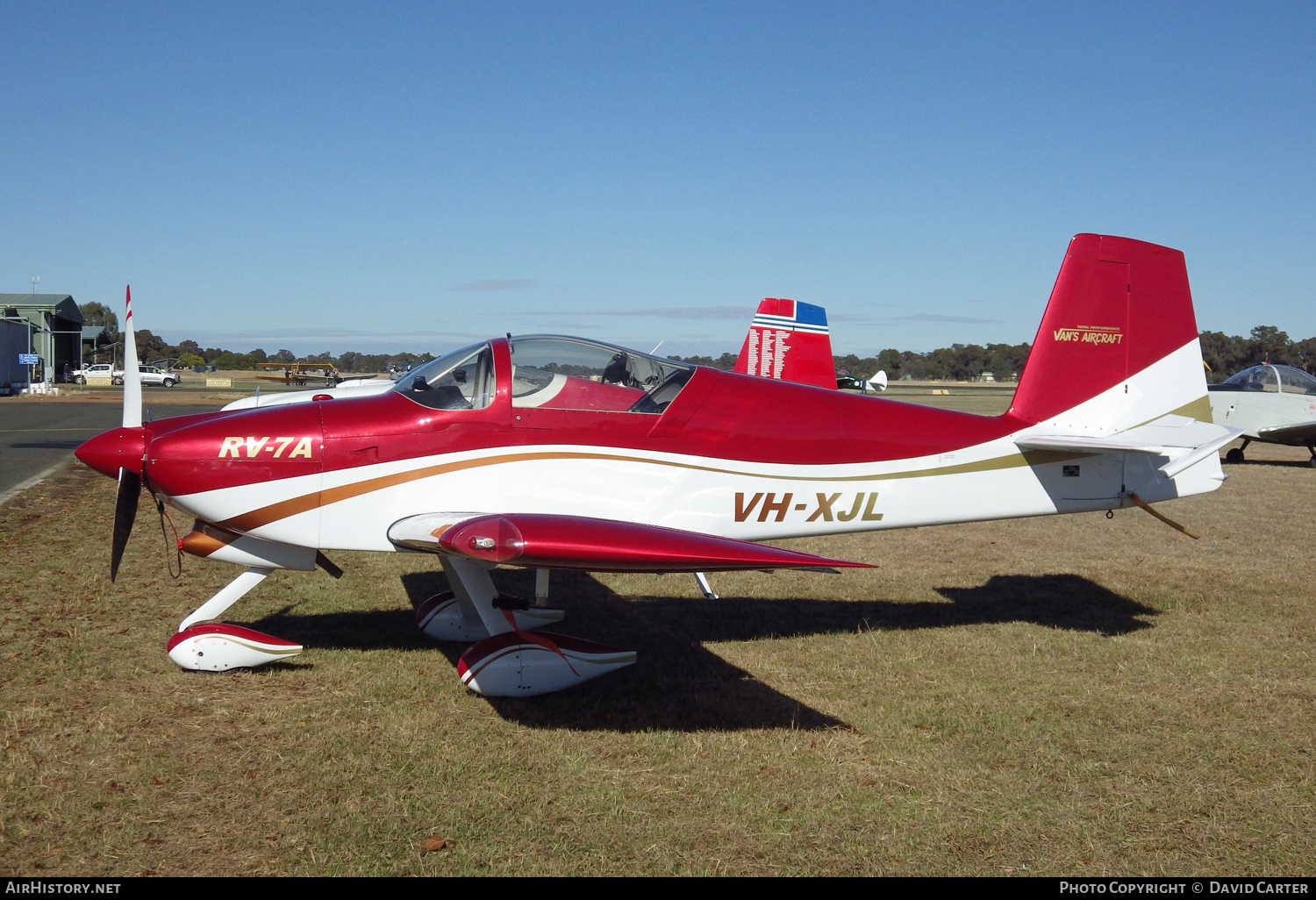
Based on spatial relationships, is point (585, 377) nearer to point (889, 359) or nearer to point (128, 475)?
point (128, 475)

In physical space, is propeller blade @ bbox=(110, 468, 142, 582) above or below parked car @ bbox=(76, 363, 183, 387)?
above

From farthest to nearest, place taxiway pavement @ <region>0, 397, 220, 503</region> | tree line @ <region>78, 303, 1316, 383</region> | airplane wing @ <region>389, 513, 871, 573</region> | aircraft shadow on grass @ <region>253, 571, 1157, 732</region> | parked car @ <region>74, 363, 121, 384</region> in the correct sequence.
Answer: tree line @ <region>78, 303, 1316, 383</region> → parked car @ <region>74, 363, 121, 384</region> → taxiway pavement @ <region>0, 397, 220, 503</region> → aircraft shadow on grass @ <region>253, 571, 1157, 732</region> → airplane wing @ <region>389, 513, 871, 573</region>

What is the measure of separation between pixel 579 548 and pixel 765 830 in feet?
5.12

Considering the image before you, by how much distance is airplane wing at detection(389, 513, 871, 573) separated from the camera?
4.43 m

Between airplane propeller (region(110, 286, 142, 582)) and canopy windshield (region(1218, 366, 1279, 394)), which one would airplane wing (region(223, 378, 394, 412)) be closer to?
airplane propeller (region(110, 286, 142, 582))

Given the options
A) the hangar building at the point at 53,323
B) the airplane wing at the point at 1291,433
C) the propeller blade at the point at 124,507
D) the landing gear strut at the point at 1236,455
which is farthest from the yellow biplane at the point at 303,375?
the propeller blade at the point at 124,507

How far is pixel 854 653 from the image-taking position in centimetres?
623

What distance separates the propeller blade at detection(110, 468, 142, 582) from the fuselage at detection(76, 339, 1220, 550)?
0.17m

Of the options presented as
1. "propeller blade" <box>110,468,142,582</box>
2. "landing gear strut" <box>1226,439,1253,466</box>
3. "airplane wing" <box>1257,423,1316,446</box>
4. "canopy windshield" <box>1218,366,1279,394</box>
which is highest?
"canopy windshield" <box>1218,366,1279,394</box>

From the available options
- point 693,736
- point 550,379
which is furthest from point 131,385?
point 693,736

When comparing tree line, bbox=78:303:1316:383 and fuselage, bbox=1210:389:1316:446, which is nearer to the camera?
fuselage, bbox=1210:389:1316:446

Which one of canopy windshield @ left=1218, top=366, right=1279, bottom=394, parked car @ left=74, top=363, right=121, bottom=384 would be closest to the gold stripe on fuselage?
canopy windshield @ left=1218, top=366, right=1279, bottom=394

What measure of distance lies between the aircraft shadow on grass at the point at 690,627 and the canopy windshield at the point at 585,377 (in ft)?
5.73

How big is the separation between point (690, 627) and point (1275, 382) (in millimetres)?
16460
